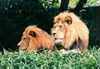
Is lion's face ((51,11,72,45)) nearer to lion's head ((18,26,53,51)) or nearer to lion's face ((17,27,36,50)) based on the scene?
lion's head ((18,26,53,51))

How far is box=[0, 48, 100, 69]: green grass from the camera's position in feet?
19.0

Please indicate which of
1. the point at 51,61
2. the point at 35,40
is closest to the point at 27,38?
the point at 35,40

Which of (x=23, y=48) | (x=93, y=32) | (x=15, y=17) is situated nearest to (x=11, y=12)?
(x=15, y=17)

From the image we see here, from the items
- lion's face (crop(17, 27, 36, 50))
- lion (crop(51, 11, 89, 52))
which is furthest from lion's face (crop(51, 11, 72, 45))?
lion's face (crop(17, 27, 36, 50))

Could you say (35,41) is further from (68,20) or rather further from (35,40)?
(68,20)

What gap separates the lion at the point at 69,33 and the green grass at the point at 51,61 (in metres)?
1.83

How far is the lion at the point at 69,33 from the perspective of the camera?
27.1ft

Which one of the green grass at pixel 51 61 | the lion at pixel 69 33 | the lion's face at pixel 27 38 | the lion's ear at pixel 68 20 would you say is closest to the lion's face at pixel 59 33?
the lion at pixel 69 33

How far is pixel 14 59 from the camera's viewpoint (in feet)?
20.0

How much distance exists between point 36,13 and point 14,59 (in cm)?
1162

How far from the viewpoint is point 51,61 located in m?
5.94

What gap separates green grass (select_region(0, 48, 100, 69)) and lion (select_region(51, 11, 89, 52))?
183cm

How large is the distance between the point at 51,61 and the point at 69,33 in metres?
2.39

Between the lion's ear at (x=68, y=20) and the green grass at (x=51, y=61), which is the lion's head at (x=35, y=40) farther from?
the green grass at (x=51, y=61)
